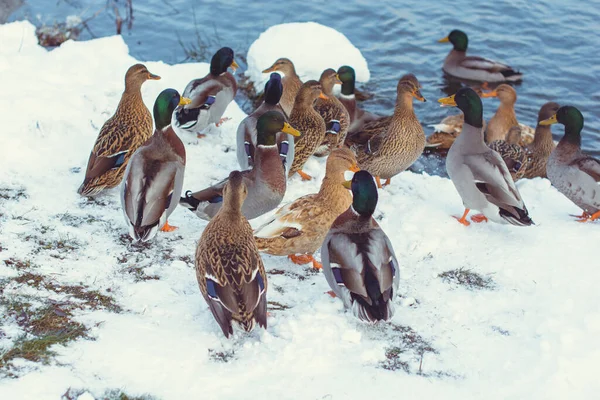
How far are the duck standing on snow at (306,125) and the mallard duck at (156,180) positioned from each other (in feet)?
4.74

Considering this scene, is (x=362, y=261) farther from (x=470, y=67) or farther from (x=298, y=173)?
(x=470, y=67)

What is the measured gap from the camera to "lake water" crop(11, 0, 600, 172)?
1230 cm

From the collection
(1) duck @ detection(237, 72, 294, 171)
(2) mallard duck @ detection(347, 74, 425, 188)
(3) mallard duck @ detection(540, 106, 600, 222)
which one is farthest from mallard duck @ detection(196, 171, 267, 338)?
(3) mallard duck @ detection(540, 106, 600, 222)

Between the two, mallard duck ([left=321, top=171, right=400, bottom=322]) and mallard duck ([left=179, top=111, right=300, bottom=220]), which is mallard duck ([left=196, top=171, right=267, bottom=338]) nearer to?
mallard duck ([left=321, top=171, right=400, bottom=322])

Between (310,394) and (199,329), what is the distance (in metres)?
0.91

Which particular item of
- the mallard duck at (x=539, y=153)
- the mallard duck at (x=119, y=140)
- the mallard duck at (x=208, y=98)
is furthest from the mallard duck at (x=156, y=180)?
the mallard duck at (x=539, y=153)

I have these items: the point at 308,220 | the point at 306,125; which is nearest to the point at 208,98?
the point at 306,125

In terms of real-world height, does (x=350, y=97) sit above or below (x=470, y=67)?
above

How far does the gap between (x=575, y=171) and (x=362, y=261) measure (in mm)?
3438

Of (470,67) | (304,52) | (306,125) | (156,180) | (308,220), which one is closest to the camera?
(308,220)

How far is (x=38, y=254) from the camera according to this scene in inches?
204

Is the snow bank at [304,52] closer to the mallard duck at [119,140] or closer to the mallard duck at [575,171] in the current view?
the mallard duck at [119,140]

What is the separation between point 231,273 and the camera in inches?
174

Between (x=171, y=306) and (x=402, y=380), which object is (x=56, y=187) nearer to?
(x=171, y=306)
